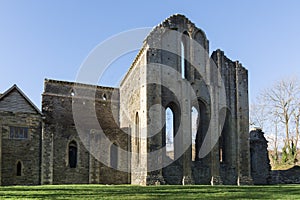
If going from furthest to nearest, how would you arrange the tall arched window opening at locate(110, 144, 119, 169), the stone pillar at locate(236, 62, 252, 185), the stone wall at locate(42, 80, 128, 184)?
the tall arched window opening at locate(110, 144, 119, 169), the stone wall at locate(42, 80, 128, 184), the stone pillar at locate(236, 62, 252, 185)

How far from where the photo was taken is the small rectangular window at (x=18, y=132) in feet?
76.7

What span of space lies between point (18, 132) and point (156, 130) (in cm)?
930

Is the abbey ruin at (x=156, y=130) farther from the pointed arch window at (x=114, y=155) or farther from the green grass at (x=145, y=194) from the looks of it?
the green grass at (x=145, y=194)

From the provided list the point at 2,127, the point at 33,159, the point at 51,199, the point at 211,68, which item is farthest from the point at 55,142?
the point at 51,199

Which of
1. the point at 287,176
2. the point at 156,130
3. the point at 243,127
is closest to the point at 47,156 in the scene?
the point at 156,130

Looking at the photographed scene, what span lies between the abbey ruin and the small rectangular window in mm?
55

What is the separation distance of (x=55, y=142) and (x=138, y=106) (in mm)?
6664

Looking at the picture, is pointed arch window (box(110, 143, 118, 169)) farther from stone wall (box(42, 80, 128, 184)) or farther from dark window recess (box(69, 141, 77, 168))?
dark window recess (box(69, 141, 77, 168))

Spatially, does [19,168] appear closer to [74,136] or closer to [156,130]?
[74,136]

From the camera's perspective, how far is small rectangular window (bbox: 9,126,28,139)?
A: 23.4 meters

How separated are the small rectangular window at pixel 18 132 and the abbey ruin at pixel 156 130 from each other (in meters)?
0.06

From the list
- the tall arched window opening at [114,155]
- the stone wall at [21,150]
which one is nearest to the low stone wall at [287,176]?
the tall arched window opening at [114,155]

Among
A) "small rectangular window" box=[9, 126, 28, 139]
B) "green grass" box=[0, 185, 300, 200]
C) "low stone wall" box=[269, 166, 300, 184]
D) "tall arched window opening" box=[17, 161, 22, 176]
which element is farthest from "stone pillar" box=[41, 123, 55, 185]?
"low stone wall" box=[269, 166, 300, 184]

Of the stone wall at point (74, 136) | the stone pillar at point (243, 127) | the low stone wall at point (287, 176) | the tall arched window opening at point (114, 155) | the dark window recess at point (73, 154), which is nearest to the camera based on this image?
the stone pillar at point (243, 127)
